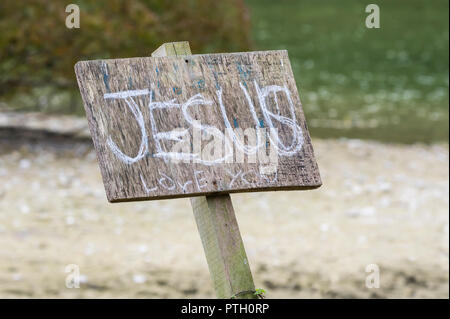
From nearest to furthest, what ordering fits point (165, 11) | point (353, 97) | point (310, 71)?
point (165, 11) < point (353, 97) < point (310, 71)

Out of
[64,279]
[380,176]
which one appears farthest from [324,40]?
[64,279]

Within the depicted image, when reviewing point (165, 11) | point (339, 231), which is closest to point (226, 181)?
point (339, 231)

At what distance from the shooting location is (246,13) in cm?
1000

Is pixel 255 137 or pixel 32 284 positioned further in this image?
pixel 32 284

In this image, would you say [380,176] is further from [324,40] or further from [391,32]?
[391,32]

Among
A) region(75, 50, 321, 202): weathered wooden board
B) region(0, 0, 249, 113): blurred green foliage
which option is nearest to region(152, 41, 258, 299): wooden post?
region(75, 50, 321, 202): weathered wooden board

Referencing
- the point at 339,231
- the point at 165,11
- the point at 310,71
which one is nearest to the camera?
the point at 339,231

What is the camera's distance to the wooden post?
2404 millimetres

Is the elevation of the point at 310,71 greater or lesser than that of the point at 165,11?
greater

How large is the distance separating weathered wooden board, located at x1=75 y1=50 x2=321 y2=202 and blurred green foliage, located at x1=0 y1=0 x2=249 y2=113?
610 cm

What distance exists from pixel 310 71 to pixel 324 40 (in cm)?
550

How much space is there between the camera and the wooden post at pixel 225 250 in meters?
2.40

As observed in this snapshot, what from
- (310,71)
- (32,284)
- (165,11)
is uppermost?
(310,71)

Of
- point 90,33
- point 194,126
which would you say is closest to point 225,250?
point 194,126
